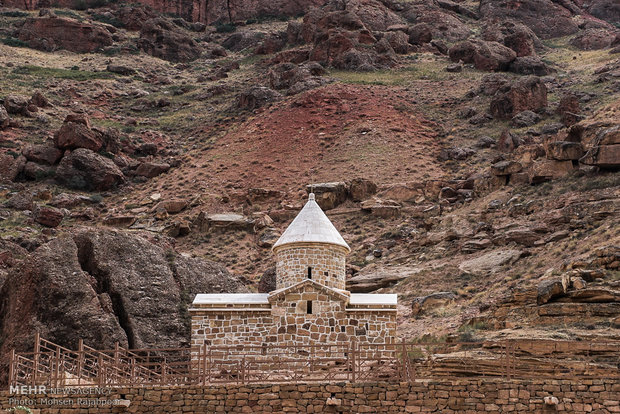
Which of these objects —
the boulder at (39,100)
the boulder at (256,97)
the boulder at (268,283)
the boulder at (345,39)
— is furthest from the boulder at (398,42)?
the boulder at (268,283)

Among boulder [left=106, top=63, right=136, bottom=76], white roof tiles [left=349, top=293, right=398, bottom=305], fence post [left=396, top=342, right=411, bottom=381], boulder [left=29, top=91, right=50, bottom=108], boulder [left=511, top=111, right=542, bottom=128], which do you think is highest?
boulder [left=106, top=63, right=136, bottom=76]

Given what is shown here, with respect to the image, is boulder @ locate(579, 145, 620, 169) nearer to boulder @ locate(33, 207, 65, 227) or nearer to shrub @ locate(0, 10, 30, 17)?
boulder @ locate(33, 207, 65, 227)

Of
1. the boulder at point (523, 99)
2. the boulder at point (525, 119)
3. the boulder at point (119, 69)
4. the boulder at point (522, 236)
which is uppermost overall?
the boulder at point (119, 69)

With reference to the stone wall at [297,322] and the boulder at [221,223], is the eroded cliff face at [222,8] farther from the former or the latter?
the stone wall at [297,322]

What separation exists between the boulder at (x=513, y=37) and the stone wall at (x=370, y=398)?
6830cm

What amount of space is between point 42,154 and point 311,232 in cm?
4037

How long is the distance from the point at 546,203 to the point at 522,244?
405 centimetres

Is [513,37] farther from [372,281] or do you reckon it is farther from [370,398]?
[370,398]

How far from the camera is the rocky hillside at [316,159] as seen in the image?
33.8 m

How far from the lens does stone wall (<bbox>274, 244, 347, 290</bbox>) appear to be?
30.8 metres

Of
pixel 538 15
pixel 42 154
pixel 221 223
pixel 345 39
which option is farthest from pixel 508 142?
pixel 538 15

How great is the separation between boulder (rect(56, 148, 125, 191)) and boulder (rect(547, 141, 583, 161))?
31.6 meters

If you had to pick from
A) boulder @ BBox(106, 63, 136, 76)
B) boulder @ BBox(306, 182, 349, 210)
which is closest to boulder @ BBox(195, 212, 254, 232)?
boulder @ BBox(306, 182, 349, 210)

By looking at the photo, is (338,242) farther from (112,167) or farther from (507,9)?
(507,9)
